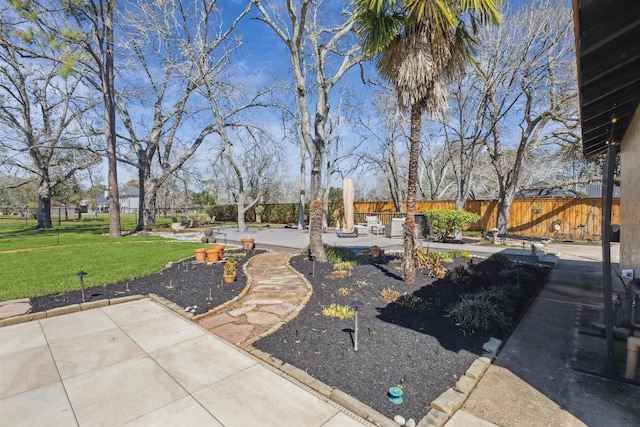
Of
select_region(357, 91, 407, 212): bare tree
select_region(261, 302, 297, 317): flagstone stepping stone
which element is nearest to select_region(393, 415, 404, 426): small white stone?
select_region(261, 302, 297, 317): flagstone stepping stone

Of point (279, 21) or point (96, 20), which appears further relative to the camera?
point (96, 20)

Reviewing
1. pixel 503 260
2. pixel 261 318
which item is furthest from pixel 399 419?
pixel 503 260

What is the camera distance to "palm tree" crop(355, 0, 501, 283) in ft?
16.8

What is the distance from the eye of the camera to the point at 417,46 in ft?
17.6

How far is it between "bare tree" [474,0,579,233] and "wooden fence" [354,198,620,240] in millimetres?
2142

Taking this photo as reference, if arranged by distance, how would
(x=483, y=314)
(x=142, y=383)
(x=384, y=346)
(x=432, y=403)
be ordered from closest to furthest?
(x=432, y=403)
(x=142, y=383)
(x=384, y=346)
(x=483, y=314)

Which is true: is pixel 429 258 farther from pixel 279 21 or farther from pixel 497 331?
pixel 279 21

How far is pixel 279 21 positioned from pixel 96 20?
11.6 m

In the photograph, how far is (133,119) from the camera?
64.4ft

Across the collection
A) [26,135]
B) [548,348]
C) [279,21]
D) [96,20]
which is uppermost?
[96,20]

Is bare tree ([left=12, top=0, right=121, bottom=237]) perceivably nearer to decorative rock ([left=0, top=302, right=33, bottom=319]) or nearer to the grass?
the grass

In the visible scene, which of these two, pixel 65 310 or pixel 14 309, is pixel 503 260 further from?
pixel 14 309

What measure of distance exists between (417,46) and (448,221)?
984 cm

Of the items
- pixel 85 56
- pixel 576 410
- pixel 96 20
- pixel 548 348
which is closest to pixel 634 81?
pixel 548 348
